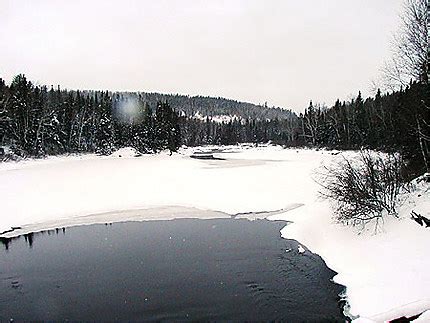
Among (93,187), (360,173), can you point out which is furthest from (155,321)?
(93,187)

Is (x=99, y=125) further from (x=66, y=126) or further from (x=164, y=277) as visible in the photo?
(x=164, y=277)

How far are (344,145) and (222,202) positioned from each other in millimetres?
56543

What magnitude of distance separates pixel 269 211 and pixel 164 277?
36.1 ft

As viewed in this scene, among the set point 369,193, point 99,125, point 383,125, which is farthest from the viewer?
point 99,125

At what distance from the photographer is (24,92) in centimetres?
5834

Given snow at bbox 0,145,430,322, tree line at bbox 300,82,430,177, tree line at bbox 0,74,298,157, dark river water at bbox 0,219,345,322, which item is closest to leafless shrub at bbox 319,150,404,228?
snow at bbox 0,145,430,322

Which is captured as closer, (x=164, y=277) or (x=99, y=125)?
(x=164, y=277)

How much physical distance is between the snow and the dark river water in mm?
1065

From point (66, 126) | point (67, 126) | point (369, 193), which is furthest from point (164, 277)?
point (67, 126)

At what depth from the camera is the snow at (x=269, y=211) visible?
1064cm

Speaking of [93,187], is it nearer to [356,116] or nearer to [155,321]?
[155,321]

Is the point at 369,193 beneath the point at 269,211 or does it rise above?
above

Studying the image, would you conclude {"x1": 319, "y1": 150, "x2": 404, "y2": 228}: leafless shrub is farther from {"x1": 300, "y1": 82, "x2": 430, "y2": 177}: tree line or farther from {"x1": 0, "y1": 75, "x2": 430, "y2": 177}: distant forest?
{"x1": 0, "y1": 75, "x2": 430, "y2": 177}: distant forest

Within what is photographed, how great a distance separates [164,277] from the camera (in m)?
12.4
